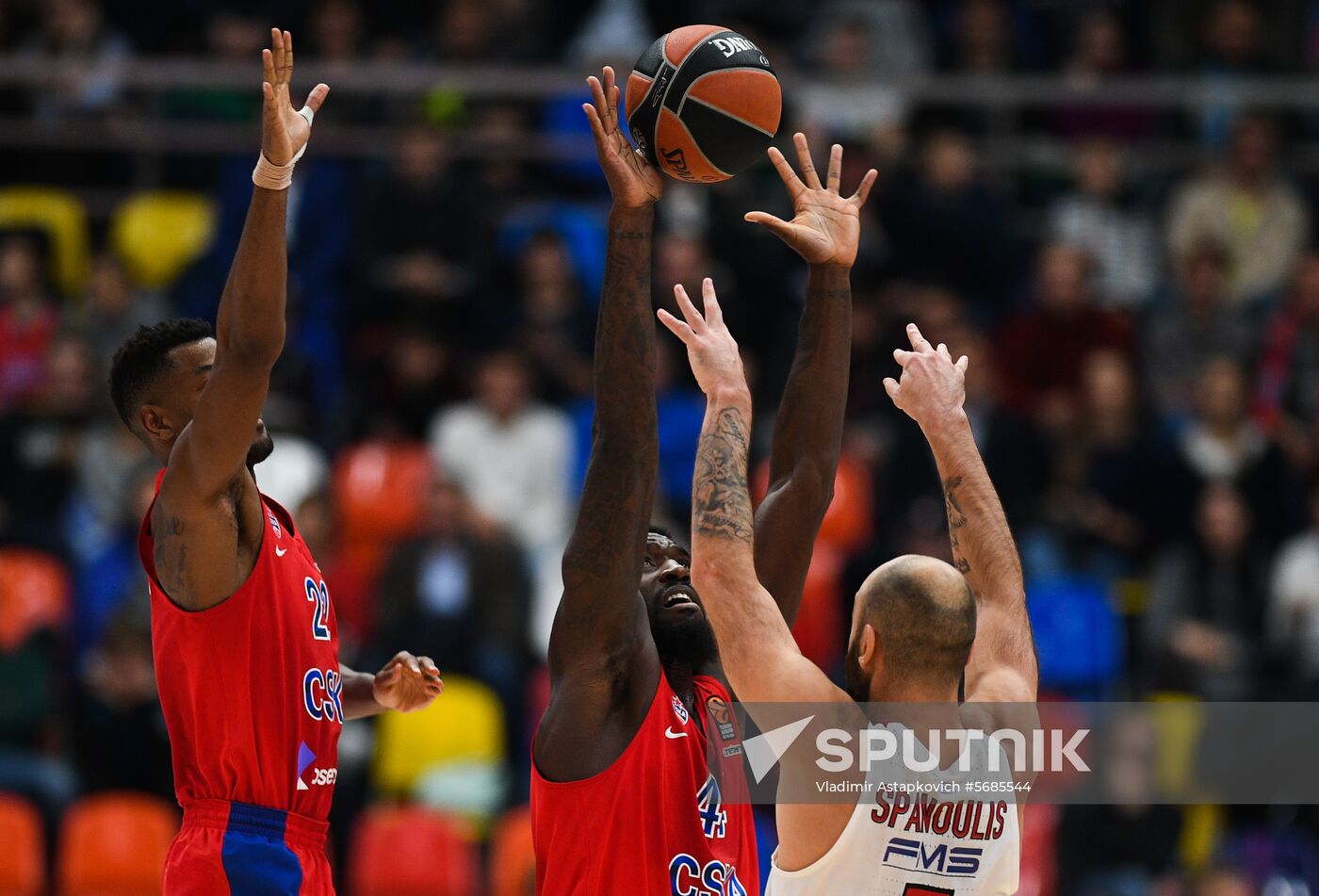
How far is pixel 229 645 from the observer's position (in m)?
5.47

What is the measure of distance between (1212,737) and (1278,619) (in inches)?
50.9

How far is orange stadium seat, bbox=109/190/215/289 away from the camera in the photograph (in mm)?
14898

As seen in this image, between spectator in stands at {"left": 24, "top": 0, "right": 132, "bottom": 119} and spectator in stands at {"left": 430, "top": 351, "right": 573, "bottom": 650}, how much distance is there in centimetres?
416

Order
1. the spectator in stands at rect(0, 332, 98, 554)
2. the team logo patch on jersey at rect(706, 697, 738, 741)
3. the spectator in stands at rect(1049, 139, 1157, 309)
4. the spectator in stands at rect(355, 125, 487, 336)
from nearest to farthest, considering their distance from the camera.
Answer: the team logo patch on jersey at rect(706, 697, 738, 741), the spectator in stands at rect(0, 332, 98, 554), the spectator in stands at rect(355, 125, 487, 336), the spectator in stands at rect(1049, 139, 1157, 309)

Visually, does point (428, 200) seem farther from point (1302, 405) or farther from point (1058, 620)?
point (1302, 405)

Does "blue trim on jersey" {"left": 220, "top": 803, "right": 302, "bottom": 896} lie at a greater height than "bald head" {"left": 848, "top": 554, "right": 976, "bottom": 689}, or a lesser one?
lesser

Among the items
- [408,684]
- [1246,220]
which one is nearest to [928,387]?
[408,684]

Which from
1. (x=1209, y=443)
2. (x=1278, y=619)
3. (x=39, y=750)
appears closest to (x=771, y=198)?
(x=1209, y=443)

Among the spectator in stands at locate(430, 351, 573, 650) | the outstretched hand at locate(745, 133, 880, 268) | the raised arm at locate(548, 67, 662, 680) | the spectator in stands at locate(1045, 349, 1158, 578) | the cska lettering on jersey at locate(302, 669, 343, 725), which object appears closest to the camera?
the raised arm at locate(548, 67, 662, 680)

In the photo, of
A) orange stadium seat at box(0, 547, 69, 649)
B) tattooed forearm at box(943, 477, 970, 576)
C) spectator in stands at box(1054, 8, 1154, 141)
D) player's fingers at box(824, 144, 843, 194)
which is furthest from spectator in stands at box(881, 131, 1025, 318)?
tattooed forearm at box(943, 477, 970, 576)

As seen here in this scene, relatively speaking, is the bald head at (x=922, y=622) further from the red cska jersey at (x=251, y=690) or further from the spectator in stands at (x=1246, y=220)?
the spectator in stands at (x=1246, y=220)

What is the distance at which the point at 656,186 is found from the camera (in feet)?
18.3

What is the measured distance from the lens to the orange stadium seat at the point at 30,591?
1234 centimetres

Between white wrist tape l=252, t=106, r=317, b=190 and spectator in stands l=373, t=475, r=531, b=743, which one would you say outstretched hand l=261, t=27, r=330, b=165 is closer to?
white wrist tape l=252, t=106, r=317, b=190
